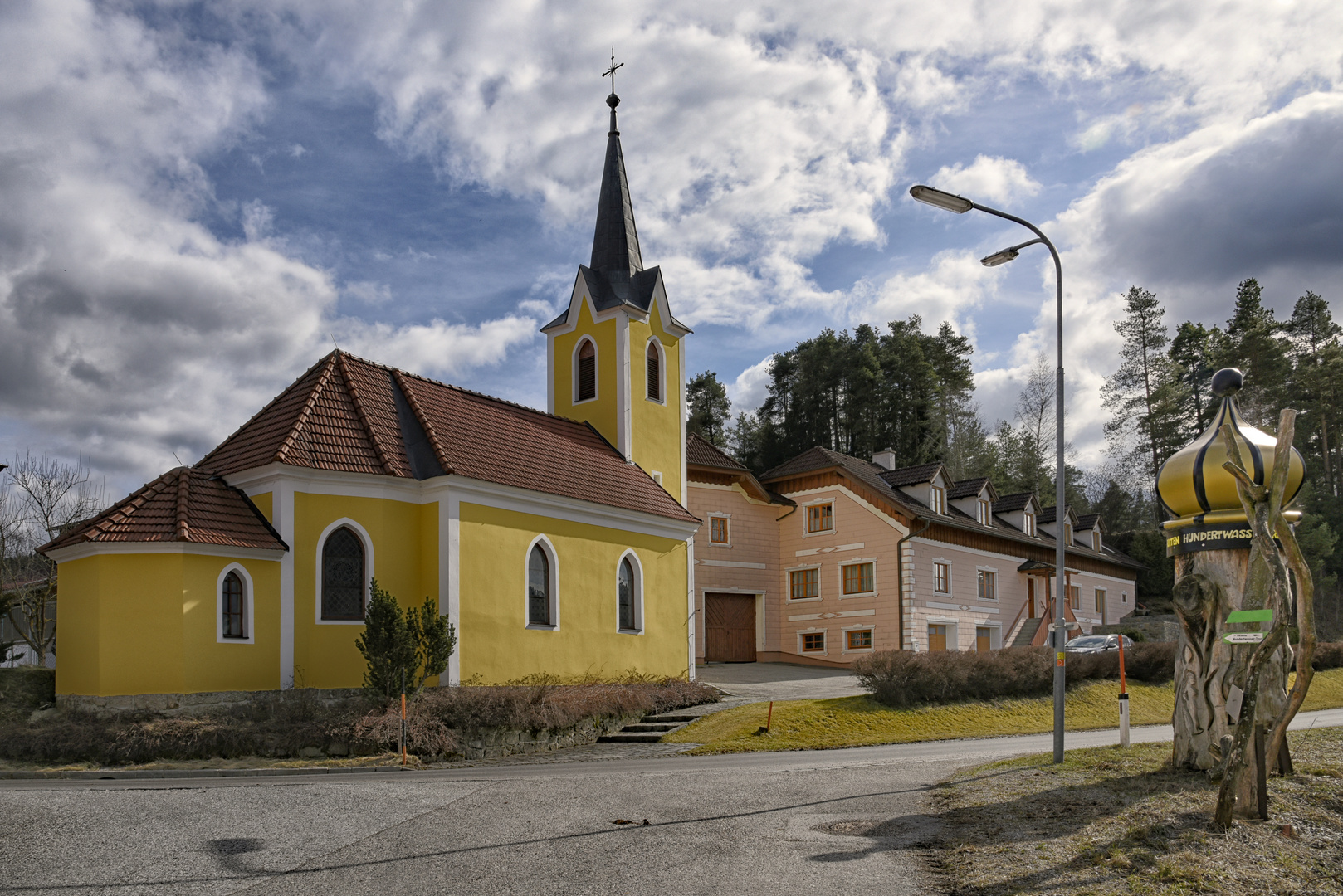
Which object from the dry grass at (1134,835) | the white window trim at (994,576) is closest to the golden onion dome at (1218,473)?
the dry grass at (1134,835)

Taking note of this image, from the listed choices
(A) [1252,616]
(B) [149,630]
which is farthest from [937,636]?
(A) [1252,616]

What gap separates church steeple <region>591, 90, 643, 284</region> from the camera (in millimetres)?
30609

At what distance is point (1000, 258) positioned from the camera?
47.7 feet

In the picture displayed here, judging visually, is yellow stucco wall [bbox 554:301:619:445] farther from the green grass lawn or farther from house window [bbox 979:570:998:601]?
house window [bbox 979:570:998:601]

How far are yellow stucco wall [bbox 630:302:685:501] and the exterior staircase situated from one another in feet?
28.8

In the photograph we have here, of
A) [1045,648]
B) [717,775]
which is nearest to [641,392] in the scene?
[1045,648]

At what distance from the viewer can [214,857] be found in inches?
314

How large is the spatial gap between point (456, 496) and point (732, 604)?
60.4ft

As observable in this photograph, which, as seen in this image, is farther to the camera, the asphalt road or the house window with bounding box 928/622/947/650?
the house window with bounding box 928/622/947/650

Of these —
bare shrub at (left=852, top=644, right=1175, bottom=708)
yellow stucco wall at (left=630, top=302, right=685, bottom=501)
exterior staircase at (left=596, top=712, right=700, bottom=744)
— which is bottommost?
exterior staircase at (left=596, top=712, right=700, bottom=744)

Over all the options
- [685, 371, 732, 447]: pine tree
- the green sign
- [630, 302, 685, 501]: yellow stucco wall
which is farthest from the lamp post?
[685, 371, 732, 447]: pine tree

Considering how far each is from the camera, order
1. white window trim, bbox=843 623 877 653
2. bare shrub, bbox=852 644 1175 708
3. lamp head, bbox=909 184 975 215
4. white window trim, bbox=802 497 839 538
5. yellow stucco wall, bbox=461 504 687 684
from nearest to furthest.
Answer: lamp head, bbox=909 184 975 215
yellow stucco wall, bbox=461 504 687 684
bare shrub, bbox=852 644 1175 708
white window trim, bbox=843 623 877 653
white window trim, bbox=802 497 839 538

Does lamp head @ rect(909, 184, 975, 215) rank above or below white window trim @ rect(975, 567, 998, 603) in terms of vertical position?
above

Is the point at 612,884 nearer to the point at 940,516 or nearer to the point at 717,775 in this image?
the point at 717,775
